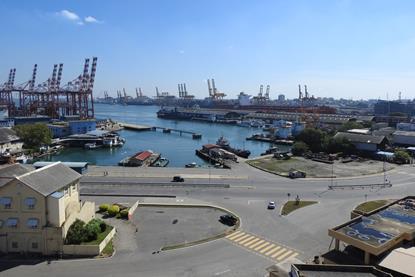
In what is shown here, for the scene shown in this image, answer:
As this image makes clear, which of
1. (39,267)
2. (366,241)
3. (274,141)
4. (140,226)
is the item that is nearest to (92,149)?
(274,141)

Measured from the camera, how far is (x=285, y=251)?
1622 cm

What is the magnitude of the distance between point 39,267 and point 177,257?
5.23 meters

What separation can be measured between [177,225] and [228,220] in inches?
101

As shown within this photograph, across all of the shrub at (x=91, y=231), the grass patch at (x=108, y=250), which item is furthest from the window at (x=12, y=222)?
the grass patch at (x=108, y=250)

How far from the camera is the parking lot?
17.4 meters

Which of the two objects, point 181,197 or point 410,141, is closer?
point 181,197

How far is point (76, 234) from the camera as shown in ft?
53.2

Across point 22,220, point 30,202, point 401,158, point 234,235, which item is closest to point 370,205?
point 234,235

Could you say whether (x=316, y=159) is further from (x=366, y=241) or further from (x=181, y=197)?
(x=366, y=241)

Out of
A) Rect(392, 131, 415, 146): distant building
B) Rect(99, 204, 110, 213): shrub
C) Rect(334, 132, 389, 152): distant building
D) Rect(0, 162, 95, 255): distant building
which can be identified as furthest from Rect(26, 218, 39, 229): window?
Rect(392, 131, 415, 146): distant building

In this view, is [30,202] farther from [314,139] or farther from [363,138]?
[363,138]

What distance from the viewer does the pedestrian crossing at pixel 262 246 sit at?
15797 mm

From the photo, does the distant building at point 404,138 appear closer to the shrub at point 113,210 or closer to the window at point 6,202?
the shrub at point 113,210

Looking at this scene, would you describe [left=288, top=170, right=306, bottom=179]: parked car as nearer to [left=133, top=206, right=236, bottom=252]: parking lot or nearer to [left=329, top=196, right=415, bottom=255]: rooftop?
[left=133, top=206, right=236, bottom=252]: parking lot
